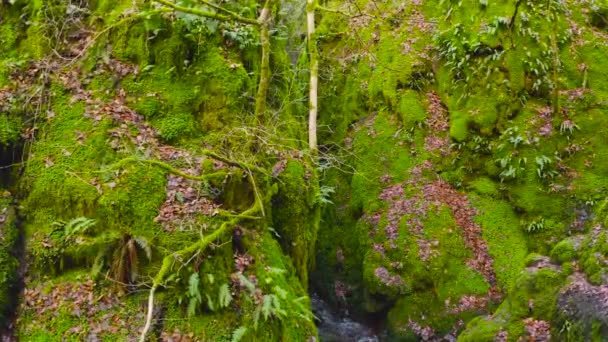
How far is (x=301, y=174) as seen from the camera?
8594mm

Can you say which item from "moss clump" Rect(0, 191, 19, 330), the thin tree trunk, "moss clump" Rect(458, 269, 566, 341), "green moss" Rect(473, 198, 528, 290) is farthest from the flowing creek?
"moss clump" Rect(0, 191, 19, 330)

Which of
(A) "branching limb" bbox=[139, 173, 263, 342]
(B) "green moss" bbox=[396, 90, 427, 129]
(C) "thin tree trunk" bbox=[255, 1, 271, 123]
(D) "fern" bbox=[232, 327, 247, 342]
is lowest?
(D) "fern" bbox=[232, 327, 247, 342]

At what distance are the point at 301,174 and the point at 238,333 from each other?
3847mm

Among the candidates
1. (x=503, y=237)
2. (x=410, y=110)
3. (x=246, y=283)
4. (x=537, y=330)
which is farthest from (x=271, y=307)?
(x=410, y=110)

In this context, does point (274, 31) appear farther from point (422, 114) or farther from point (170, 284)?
point (170, 284)

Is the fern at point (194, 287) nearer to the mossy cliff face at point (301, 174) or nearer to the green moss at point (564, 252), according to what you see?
→ the mossy cliff face at point (301, 174)

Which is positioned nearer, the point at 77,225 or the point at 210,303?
A: the point at 210,303

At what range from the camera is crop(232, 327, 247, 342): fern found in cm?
535

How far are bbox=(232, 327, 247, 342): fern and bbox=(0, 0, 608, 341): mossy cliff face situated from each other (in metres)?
0.03

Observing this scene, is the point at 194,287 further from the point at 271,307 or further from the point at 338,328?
the point at 338,328

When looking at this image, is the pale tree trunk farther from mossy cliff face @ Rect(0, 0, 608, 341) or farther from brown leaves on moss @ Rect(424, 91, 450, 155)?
brown leaves on moss @ Rect(424, 91, 450, 155)

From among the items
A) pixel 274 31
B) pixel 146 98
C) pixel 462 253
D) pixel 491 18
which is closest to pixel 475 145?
pixel 462 253

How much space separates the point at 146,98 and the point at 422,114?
7433mm

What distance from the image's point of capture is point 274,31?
10.4m
